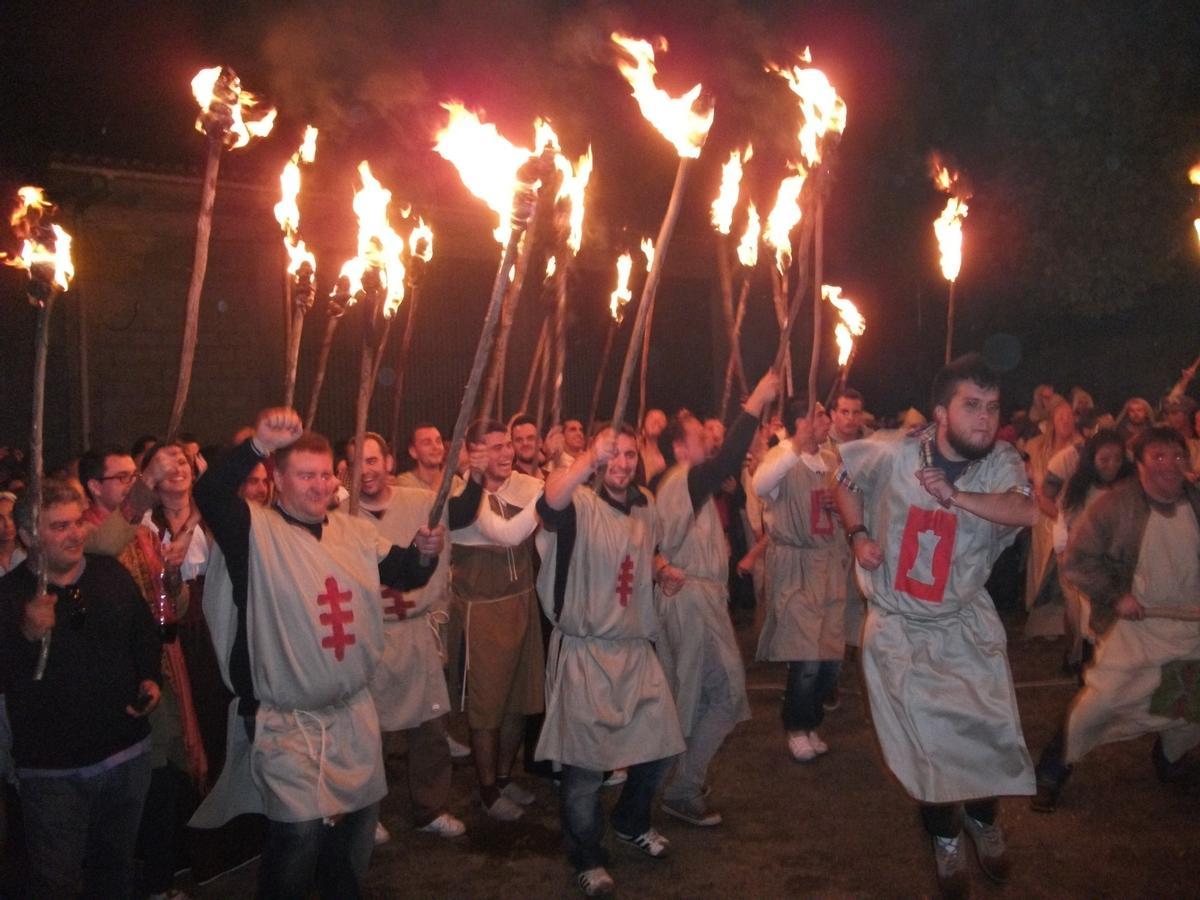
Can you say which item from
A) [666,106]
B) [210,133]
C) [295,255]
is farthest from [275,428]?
[666,106]

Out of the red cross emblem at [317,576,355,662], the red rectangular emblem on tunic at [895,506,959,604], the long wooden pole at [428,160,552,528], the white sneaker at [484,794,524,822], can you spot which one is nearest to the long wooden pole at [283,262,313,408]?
the red cross emblem at [317,576,355,662]

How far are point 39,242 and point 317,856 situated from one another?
2736 millimetres

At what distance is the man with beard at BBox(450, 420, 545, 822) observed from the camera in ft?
20.2

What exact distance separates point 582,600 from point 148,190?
35.1 ft

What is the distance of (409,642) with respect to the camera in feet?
19.4

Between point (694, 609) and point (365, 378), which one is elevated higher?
point (365, 378)

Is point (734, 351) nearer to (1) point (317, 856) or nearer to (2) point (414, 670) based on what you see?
(2) point (414, 670)

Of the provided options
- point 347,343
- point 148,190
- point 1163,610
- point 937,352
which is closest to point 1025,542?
point 1163,610

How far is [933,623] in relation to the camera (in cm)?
475

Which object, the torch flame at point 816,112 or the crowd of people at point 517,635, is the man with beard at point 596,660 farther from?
the torch flame at point 816,112

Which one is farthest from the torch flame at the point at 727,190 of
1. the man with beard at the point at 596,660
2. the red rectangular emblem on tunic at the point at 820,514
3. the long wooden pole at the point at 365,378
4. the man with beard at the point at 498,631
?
the long wooden pole at the point at 365,378

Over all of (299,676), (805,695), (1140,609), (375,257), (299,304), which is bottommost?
(805,695)

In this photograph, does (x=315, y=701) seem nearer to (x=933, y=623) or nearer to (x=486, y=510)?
(x=486, y=510)

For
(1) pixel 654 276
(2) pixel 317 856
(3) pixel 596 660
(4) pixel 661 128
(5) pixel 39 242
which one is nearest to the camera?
(2) pixel 317 856
